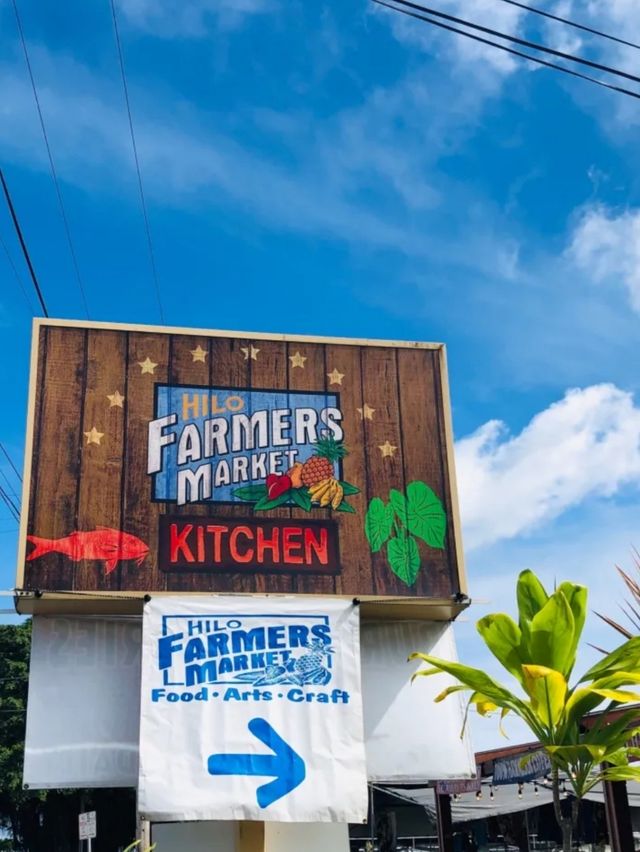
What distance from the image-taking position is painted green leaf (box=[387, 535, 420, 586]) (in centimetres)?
1033

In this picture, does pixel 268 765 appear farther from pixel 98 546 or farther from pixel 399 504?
pixel 399 504

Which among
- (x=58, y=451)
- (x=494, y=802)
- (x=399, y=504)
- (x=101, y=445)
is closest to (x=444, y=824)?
(x=494, y=802)

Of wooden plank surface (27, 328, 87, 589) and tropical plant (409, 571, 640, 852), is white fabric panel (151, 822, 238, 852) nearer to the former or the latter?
wooden plank surface (27, 328, 87, 589)

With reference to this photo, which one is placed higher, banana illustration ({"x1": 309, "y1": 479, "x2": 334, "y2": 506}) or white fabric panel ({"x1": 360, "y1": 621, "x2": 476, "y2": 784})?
banana illustration ({"x1": 309, "y1": 479, "x2": 334, "y2": 506})

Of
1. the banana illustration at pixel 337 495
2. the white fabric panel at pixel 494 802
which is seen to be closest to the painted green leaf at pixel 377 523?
the banana illustration at pixel 337 495

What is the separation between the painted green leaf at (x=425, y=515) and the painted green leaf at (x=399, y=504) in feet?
0.13

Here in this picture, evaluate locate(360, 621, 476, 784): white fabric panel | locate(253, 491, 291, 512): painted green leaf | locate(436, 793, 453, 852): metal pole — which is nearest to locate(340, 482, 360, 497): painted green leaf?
locate(253, 491, 291, 512): painted green leaf

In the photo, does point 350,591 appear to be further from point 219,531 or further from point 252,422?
point 252,422

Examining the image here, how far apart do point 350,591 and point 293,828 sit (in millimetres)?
2766

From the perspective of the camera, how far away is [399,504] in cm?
1066

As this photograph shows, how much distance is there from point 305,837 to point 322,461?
14.0 ft

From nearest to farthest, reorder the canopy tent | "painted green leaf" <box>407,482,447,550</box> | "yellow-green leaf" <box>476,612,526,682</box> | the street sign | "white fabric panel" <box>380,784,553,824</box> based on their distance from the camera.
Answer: "yellow-green leaf" <box>476,612,526,682</box>
"painted green leaf" <box>407,482,447,550</box>
the street sign
the canopy tent
"white fabric panel" <box>380,784,553,824</box>

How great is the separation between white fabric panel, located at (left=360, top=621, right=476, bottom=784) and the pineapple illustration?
1789mm

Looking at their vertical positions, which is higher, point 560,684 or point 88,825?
point 560,684
